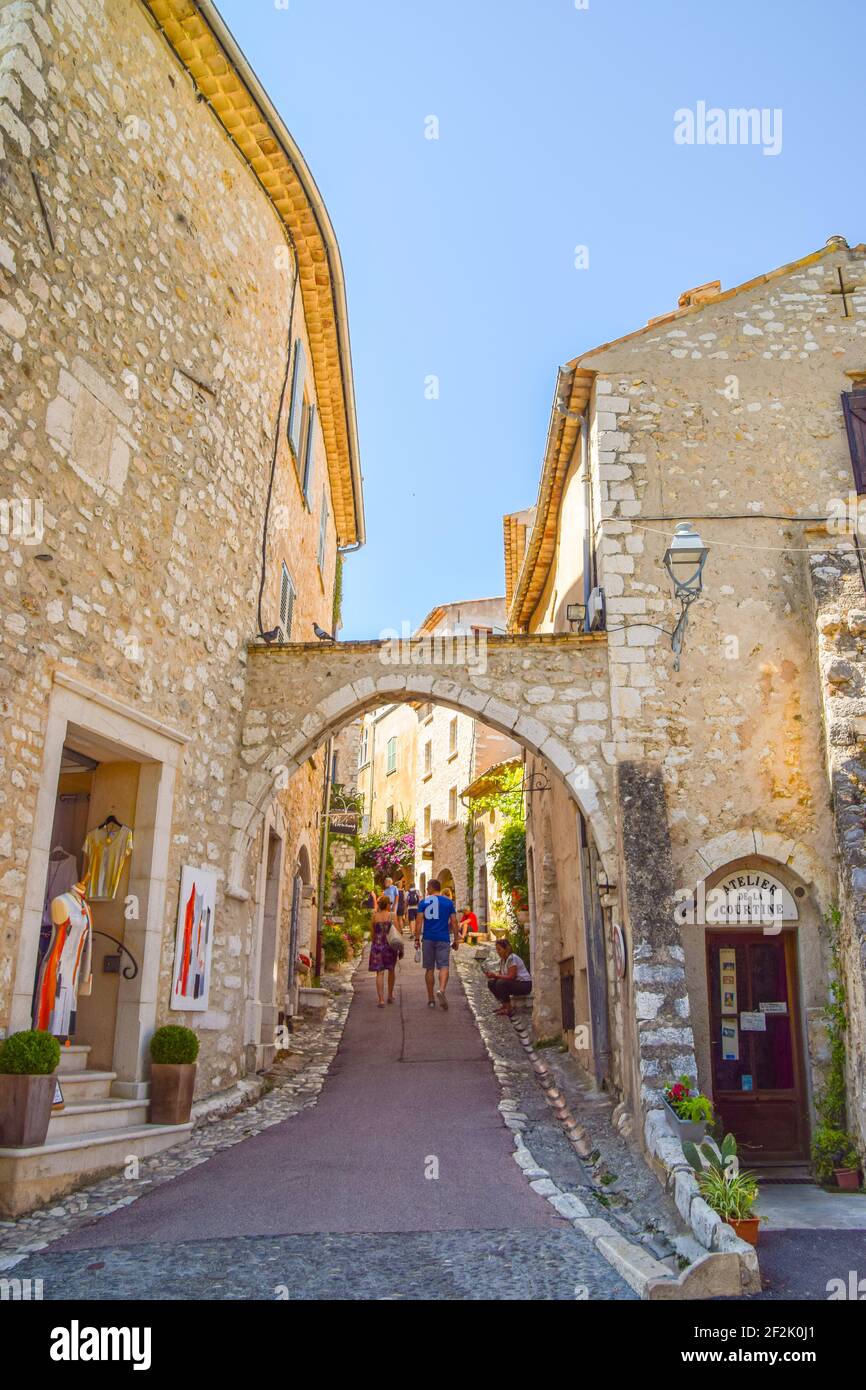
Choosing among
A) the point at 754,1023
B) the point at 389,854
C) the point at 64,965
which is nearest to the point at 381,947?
the point at 754,1023

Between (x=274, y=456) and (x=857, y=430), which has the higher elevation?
(x=274, y=456)

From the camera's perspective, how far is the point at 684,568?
931 cm

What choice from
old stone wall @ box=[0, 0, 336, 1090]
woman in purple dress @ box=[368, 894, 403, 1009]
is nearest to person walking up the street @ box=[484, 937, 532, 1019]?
woman in purple dress @ box=[368, 894, 403, 1009]

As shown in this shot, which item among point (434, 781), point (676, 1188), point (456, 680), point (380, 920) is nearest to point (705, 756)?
point (456, 680)

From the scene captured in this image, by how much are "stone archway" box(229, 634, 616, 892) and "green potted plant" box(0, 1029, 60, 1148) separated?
3614mm

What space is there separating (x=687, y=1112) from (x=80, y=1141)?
396cm

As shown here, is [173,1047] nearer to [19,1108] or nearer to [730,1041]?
[19,1108]

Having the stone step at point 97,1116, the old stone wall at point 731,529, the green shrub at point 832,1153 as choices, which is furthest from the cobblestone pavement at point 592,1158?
the stone step at point 97,1116

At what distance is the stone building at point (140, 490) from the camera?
6.71 m

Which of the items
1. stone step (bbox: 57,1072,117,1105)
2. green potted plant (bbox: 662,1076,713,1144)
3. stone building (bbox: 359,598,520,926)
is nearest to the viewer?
green potted plant (bbox: 662,1076,713,1144)

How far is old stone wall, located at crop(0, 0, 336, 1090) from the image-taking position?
6.70m

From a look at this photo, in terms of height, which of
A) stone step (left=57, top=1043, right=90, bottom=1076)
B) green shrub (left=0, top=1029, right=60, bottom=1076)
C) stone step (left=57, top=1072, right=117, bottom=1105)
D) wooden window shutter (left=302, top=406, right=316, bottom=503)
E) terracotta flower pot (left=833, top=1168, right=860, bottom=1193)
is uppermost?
wooden window shutter (left=302, top=406, right=316, bottom=503)

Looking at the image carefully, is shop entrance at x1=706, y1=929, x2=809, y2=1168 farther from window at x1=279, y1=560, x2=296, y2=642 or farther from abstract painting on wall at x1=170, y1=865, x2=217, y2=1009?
window at x1=279, y1=560, x2=296, y2=642

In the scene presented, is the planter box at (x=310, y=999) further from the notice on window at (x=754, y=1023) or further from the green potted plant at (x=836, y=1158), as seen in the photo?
the green potted plant at (x=836, y=1158)
